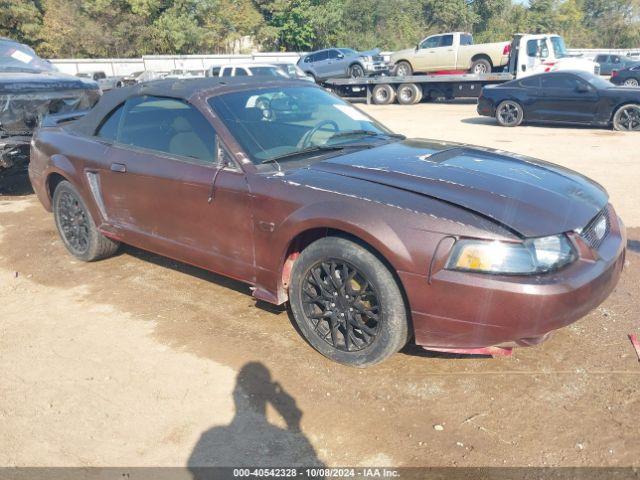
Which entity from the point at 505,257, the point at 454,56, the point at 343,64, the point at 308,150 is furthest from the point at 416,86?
the point at 505,257

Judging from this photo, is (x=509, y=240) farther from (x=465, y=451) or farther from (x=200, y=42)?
(x=200, y=42)

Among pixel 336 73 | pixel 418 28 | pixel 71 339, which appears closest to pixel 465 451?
pixel 71 339

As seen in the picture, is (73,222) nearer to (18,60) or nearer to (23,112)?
(23,112)

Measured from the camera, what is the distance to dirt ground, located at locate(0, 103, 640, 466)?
2605 millimetres

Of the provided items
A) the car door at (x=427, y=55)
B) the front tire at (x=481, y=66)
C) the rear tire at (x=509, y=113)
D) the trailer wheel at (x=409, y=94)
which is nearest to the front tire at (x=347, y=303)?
the rear tire at (x=509, y=113)

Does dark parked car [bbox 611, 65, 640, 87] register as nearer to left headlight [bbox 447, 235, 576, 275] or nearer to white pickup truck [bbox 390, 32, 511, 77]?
white pickup truck [bbox 390, 32, 511, 77]

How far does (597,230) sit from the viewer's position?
3098mm

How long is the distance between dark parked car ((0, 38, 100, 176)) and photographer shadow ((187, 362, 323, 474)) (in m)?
5.71

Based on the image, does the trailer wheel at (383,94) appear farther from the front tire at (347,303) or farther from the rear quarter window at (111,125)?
the front tire at (347,303)

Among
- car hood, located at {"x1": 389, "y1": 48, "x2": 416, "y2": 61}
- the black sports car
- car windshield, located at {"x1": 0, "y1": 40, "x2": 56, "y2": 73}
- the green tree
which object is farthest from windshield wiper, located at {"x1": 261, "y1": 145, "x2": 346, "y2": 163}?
the green tree

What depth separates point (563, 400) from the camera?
9.47 feet

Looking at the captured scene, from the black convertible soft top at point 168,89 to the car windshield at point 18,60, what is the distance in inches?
210

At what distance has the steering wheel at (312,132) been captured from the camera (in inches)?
148

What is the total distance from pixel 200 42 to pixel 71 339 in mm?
44099
